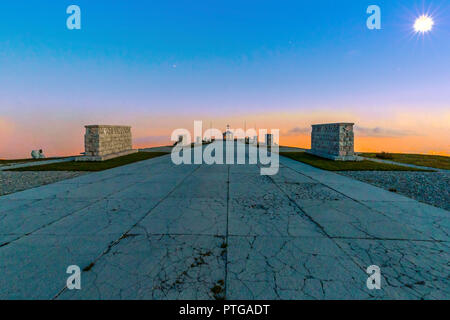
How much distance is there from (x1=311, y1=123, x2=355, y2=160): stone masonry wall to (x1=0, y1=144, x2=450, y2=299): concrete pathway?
787 cm

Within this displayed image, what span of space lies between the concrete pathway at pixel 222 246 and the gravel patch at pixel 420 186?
0.78 m

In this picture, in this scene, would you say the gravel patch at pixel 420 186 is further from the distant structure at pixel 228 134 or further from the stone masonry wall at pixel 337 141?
the distant structure at pixel 228 134

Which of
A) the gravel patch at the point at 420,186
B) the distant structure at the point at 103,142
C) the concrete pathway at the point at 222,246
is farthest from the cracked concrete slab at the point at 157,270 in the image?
the distant structure at the point at 103,142

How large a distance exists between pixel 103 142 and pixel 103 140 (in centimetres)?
14

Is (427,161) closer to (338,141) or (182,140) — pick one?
(338,141)

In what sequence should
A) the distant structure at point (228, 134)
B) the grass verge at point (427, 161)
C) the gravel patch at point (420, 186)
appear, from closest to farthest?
1. the gravel patch at point (420, 186)
2. the grass verge at point (427, 161)
3. the distant structure at point (228, 134)

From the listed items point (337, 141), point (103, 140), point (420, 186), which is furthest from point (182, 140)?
point (420, 186)

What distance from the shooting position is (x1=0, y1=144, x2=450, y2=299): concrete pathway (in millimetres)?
1959

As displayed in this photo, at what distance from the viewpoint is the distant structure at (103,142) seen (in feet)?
40.5

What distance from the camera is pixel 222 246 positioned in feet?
8.81

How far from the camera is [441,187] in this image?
5906 millimetres

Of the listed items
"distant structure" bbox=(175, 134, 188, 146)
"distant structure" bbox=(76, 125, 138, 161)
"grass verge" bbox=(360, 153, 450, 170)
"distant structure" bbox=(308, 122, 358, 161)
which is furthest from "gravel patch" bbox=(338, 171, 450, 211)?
"distant structure" bbox=(175, 134, 188, 146)

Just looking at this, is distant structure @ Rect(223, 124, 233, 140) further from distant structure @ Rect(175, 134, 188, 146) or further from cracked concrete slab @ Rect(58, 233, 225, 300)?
cracked concrete slab @ Rect(58, 233, 225, 300)

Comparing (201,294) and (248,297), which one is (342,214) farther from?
(201,294)
